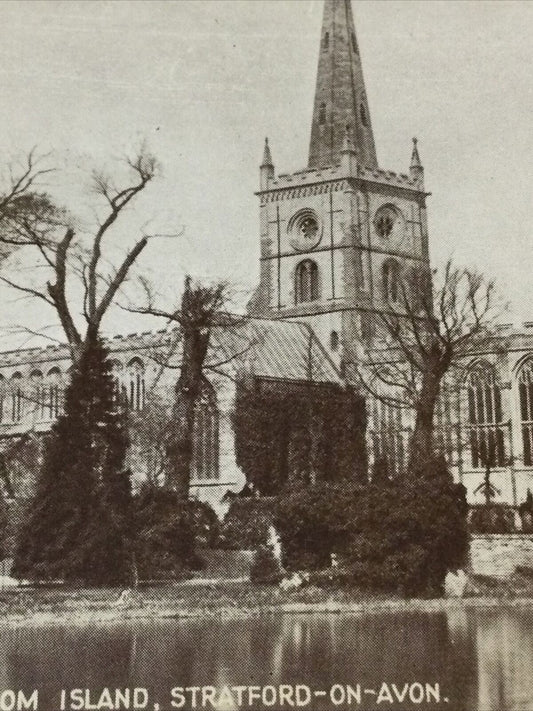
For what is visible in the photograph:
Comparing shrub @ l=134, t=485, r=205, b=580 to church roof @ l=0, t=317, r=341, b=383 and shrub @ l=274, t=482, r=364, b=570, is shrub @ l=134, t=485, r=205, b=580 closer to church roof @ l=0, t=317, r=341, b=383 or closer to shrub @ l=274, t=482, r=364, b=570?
shrub @ l=274, t=482, r=364, b=570

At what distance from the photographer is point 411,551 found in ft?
69.6

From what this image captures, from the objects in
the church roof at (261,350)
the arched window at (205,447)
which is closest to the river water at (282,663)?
the church roof at (261,350)

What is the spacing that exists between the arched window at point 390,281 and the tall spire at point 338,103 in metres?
5.33

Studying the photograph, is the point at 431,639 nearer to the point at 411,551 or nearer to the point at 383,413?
the point at 411,551

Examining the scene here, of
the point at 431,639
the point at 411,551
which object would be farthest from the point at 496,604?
the point at 431,639

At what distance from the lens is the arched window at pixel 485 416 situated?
50662 mm

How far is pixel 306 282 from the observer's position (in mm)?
59875

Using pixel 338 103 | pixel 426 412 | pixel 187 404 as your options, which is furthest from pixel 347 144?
pixel 426 412

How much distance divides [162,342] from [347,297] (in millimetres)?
9412

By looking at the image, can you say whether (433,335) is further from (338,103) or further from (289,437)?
(338,103)

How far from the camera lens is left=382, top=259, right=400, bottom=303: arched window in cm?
5906

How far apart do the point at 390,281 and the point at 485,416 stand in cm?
1040

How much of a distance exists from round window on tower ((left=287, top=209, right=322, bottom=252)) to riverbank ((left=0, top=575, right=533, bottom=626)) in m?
39.1

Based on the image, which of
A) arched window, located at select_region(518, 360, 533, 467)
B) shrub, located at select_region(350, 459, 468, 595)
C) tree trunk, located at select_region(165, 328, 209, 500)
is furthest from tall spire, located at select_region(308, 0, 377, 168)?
shrub, located at select_region(350, 459, 468, 595)
